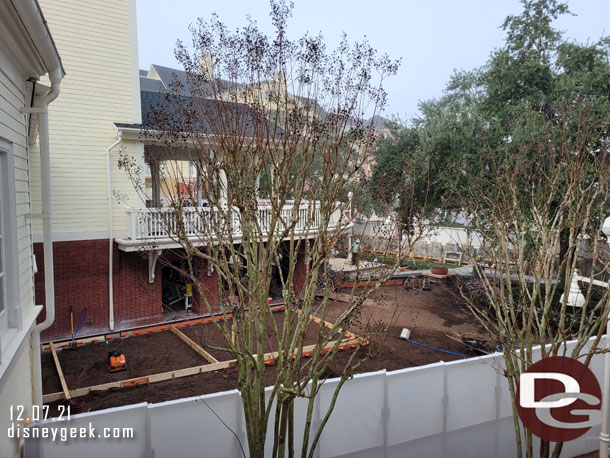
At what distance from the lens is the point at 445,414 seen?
714 cm

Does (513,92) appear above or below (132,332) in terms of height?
above

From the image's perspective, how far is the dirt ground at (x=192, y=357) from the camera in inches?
374

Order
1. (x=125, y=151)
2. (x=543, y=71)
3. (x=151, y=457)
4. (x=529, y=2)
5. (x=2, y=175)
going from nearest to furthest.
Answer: (x=2, y=175), (x=151, y=457), (x=125, y=151), (x=543, y=71), (x=529, y=2)

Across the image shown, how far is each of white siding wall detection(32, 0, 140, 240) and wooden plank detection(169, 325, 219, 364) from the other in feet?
12.5

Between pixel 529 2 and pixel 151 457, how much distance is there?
821 inches

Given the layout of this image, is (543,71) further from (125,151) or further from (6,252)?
(6,252)

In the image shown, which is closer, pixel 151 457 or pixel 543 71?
pixel 151 457

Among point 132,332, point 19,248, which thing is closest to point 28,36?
point 19,248

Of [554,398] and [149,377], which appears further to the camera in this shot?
[149,377]

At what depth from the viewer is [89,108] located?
13.4m

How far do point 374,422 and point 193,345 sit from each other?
7.13m

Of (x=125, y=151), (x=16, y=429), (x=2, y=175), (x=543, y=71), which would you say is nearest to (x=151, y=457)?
(x=16, y=429)

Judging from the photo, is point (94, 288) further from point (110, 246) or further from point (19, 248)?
point (19, 248)

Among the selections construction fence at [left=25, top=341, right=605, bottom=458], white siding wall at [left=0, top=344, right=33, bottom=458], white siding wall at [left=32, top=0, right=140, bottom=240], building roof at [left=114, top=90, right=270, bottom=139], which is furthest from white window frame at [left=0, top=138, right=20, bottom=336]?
white siding wall at [left=32, top=0, right=140, bottom=240]
